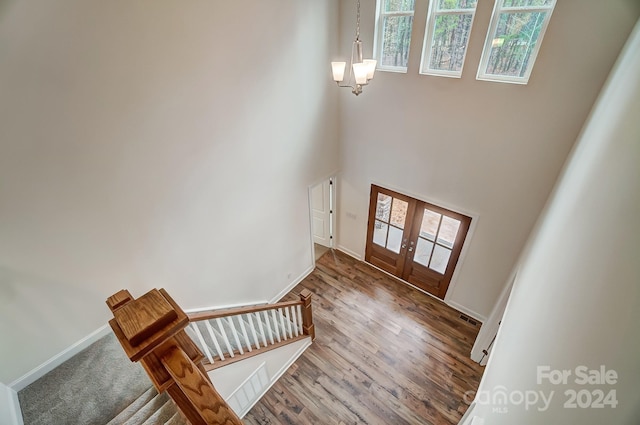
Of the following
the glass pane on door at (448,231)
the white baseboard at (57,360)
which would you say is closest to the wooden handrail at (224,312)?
the white baseboard at (57,360)

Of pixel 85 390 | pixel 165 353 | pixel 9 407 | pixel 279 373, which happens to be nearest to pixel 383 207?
pixel 279 373

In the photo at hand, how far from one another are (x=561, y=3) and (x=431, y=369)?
4.34 metres

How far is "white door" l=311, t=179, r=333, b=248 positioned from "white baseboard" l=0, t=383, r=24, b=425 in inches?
158

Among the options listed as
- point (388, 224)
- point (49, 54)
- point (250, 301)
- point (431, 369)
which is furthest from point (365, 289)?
point (49, 54)

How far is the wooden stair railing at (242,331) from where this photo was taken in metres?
2.44

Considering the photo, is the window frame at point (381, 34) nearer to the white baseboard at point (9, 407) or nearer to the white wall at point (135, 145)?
the white wall at point (135, 145)

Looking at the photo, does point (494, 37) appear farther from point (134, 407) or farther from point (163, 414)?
point (134, 407)

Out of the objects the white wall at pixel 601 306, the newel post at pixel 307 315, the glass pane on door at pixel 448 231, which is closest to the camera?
the white wall at pixel 601 306

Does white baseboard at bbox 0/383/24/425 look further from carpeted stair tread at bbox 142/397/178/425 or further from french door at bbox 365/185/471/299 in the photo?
french door at bbox 365/185/471/299

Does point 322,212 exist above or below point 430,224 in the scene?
below

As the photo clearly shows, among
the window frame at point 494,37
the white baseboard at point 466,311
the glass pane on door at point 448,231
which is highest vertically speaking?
the window frame at point 494,37

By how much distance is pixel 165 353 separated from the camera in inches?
46.1

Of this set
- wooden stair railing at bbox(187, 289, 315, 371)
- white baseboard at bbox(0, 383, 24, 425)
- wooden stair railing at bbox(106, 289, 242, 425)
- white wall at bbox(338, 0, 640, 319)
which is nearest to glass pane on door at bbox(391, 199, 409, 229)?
white wall at bbox(338, 0, 640, 319)

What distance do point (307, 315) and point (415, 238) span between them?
2.22 metres
